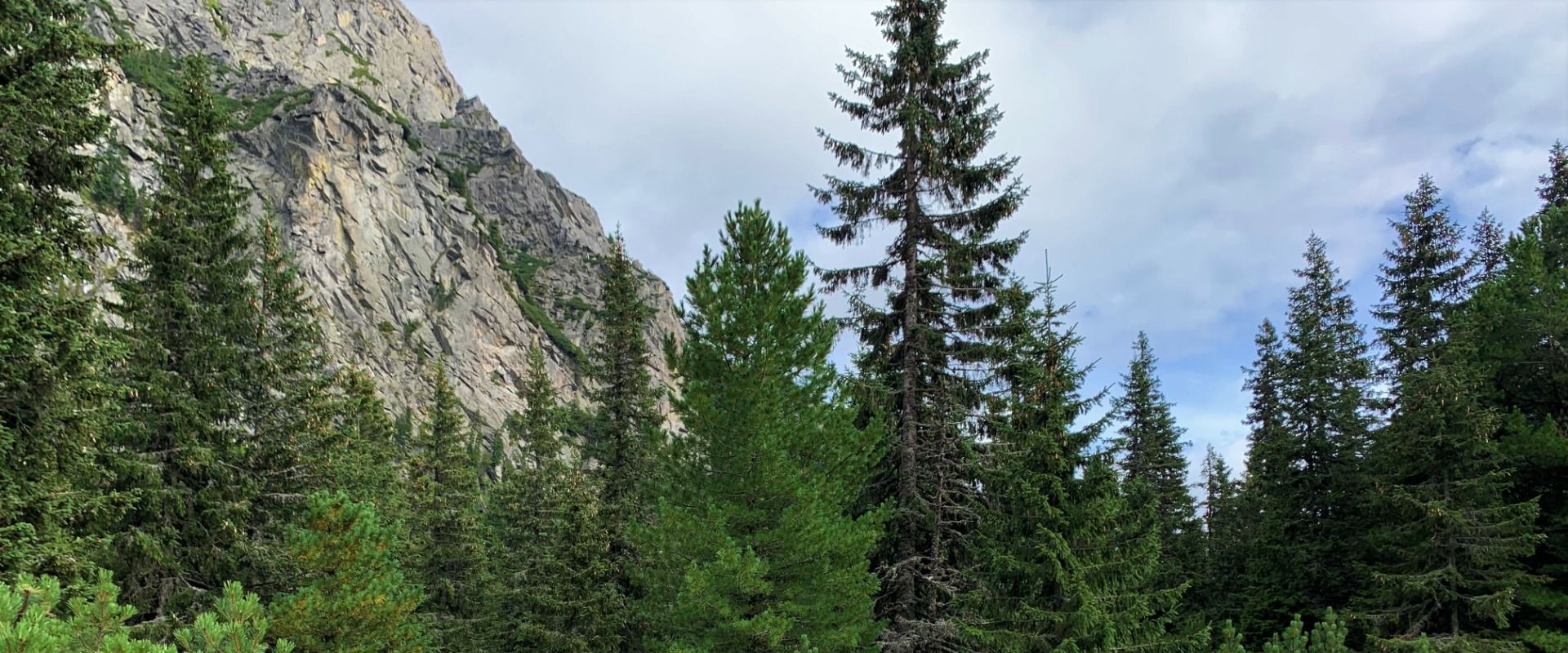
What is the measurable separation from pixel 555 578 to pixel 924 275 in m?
13.1

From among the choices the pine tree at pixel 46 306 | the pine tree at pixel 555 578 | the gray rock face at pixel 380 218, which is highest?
the gray rock face at pixel 380 218

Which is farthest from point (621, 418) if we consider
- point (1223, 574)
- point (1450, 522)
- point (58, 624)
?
point (1223, 574)

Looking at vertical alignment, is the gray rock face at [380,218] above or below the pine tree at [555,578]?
above

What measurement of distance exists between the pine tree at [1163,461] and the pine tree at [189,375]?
2722 cm

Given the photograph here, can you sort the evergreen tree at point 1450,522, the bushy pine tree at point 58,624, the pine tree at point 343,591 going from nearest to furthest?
1. the bushy pine tree at point 58,624
2. the pine tree at point 343,591
3. the evergreen tree at point 1450,522

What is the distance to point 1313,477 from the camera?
19469mm

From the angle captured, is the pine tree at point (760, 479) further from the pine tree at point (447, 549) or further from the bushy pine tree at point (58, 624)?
the pine tree at point (447, 549)

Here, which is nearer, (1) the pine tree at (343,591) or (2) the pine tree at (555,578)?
(1) the pine tree at (343,591)

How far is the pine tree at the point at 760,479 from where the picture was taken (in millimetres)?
9711

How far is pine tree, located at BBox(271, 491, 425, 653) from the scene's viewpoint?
8312 mm

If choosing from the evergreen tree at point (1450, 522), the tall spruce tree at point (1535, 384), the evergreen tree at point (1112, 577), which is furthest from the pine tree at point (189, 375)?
the tall spruce tree at point (1535, 384)

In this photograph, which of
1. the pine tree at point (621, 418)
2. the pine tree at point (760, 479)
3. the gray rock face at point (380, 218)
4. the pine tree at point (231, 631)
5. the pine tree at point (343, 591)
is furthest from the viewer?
the gray rock face at point (380, 218)

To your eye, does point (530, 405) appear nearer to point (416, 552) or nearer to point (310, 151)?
point (416, 552)

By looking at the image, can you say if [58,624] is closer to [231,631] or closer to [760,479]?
[231,631]
